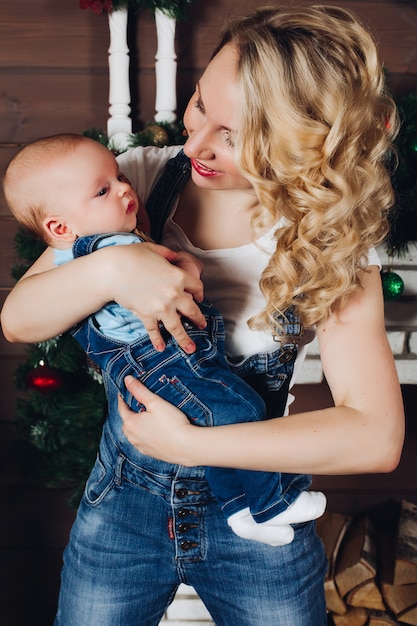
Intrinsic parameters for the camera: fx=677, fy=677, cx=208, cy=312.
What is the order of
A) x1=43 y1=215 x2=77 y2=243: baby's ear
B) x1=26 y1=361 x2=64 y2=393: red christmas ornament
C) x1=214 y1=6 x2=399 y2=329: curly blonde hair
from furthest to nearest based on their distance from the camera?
1. x1=26 y1=361 x2=64 y2=393: red christmas ornament
2. x1=43 y1=215 x2=77 y2=243: baby's ear
3. x1=214 y1=6 x2=399 y2=329: curly blonde hair

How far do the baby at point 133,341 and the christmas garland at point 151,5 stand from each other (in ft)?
2.28

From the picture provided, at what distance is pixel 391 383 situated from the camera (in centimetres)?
113

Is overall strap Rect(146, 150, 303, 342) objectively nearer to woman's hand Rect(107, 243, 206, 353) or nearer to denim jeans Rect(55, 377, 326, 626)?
woman's hand Rect(107, 243, 206, 353)

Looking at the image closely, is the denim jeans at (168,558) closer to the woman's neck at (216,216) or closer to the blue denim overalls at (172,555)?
the blue denim overalls at (172,555)

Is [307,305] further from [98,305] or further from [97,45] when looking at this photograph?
[97,45]

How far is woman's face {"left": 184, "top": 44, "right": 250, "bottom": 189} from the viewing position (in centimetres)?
108

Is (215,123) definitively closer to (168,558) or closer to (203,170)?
(203,170)

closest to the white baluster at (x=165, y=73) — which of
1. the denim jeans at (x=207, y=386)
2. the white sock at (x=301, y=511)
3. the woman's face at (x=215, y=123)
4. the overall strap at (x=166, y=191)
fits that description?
the overall strap at (x=166, y=191)

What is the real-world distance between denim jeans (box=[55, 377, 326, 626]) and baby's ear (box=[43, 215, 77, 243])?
36 centimetres

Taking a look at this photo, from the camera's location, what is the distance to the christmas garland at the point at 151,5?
5.49 ft

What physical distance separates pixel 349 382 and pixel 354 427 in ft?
0.25

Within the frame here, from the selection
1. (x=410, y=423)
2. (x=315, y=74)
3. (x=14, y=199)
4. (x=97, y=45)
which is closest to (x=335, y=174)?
(x=315, y=74)

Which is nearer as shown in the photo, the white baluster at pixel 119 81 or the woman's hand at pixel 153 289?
the woman's hand at pixel 153 289

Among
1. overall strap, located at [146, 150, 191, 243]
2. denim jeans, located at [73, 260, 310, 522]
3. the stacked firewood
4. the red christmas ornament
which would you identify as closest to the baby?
denim jeans, located at [73, 260, 310, 522]
